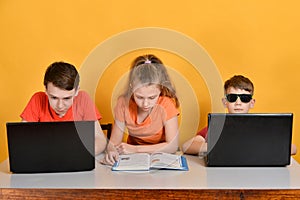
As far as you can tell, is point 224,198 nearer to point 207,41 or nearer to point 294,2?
point 207,41

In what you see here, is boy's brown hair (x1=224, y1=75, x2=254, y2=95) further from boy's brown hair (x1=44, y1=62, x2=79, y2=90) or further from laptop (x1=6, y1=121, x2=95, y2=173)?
laptop (x1=6, y1=121, x2=95, y2=173)

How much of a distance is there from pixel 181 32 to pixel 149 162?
106 centimetres

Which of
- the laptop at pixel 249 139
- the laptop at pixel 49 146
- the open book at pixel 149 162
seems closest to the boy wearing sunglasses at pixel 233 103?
the open book at pixel 149 162

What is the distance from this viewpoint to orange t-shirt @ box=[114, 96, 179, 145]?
1.98 meters

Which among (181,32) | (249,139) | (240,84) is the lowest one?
(249,139)

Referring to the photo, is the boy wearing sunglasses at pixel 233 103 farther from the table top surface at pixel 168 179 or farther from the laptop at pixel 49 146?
the laptop at pixel 49 146

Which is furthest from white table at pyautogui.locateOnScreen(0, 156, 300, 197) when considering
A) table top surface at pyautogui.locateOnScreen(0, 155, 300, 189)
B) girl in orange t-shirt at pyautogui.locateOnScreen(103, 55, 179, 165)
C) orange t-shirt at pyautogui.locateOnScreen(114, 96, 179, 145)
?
orange t-shirt at pyautogui.locateOnScreen(114, 96, 179, 145)

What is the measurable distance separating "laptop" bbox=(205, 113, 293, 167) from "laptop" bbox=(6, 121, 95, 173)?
1.43 ft

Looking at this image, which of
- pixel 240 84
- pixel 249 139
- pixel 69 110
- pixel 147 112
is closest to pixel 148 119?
pixel 147 112

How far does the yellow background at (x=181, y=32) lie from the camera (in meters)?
2.40

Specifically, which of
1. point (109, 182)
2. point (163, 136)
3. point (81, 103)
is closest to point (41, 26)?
point (81, 103)

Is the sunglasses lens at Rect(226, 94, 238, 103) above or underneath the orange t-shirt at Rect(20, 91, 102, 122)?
above

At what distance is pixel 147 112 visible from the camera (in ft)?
6.57

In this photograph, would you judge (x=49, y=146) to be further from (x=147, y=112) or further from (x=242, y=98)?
(x=242, y=98)
